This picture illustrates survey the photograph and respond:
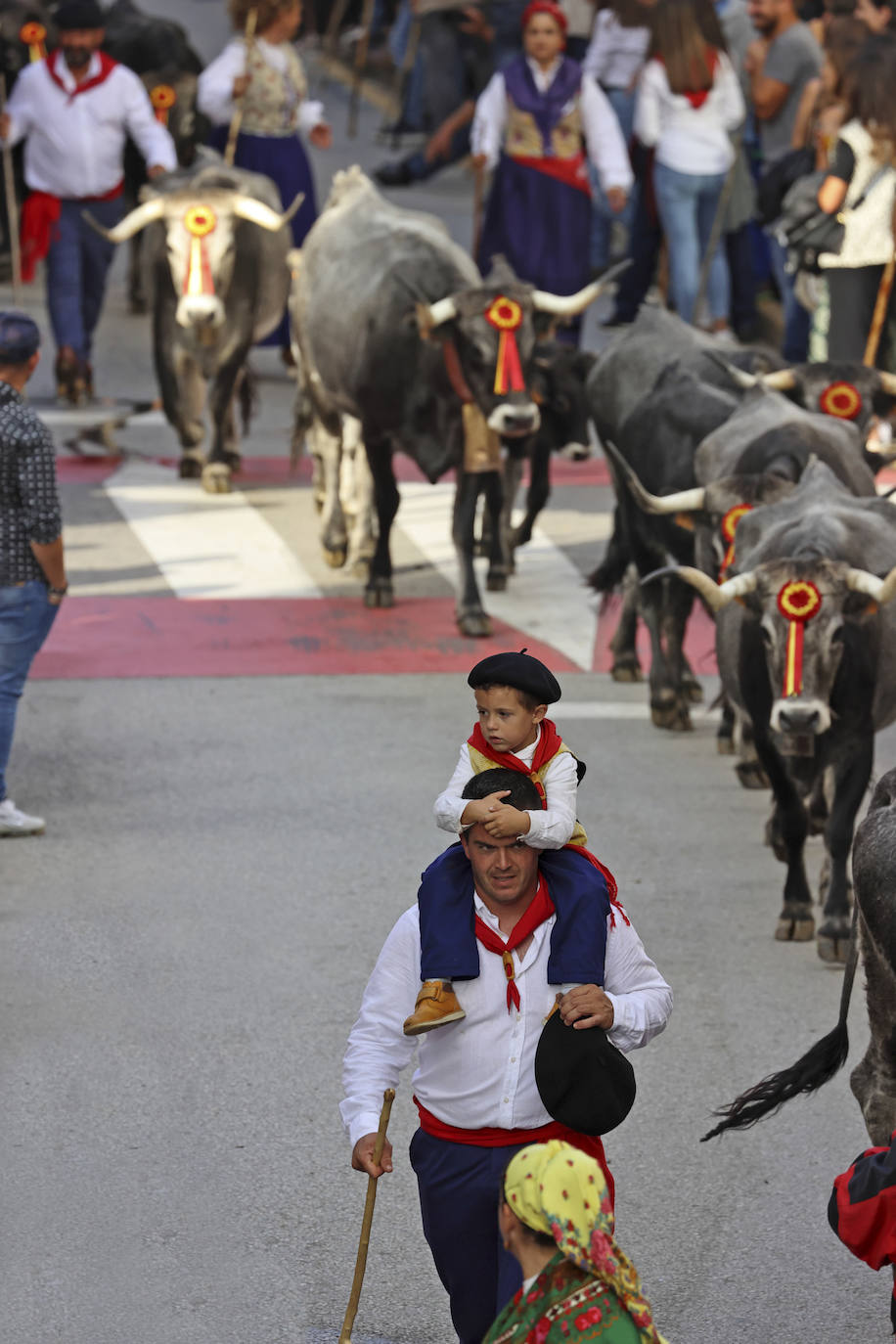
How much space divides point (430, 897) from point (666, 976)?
3.36 m

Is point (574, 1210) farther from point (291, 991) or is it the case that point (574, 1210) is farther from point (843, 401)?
point (843, 401)

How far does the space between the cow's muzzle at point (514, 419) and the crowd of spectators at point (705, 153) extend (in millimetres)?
2796

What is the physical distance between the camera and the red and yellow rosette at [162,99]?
1958 centimetres

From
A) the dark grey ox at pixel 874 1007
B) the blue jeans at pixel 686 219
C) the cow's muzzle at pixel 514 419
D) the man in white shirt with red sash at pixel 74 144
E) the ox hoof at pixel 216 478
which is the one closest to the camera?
the dark grey ox at pixel 874 1007

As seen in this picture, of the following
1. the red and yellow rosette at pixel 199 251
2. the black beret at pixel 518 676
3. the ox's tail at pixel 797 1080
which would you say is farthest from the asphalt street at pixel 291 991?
the red and yellow rosette at pixel 199 251

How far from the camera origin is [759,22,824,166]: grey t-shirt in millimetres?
17641

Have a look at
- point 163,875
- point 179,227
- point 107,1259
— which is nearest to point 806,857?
point 163,875

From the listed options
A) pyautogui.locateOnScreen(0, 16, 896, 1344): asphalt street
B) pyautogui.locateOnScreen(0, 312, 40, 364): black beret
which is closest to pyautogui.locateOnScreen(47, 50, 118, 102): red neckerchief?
pyautogui.locateOnScreen(0, 16, 896, 1344): asphalt street

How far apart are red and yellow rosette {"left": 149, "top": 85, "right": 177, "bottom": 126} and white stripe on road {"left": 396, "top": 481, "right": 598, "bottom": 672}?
18.3 ft

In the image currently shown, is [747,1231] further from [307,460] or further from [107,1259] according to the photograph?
[307,460]

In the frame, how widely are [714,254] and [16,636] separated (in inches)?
419

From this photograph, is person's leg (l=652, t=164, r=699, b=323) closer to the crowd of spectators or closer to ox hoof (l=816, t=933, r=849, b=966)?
the crowd of spectators

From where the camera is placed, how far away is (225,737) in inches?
406

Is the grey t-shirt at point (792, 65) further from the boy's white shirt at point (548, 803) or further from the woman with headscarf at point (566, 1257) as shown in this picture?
the woman with headscarf at point (566, 1257)
